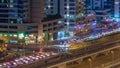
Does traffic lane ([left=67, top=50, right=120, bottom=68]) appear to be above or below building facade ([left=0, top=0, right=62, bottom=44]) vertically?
below

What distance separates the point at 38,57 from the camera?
25.6m

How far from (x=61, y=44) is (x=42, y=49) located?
148 inches

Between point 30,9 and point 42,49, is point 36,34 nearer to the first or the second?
point 30,9

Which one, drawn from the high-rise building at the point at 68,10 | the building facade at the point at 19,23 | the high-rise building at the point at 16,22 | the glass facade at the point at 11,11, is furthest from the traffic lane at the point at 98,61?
the high-rise building at the point at 68,10

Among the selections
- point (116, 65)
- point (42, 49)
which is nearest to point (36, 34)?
point (42, 49)

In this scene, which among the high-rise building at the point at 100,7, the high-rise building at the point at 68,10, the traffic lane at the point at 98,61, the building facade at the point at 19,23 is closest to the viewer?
the traffic lane at the point at 98,61

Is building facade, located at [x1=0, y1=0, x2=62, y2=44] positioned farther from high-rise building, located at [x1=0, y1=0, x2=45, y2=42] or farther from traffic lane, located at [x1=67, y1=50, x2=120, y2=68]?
traffic lane, located at [x1=67, y1=50, x2=120, y2=68]

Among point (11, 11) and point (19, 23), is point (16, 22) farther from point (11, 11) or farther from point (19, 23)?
point (11, 11)

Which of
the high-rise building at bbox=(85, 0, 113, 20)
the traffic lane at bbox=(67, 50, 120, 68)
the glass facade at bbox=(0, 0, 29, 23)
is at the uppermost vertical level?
the glass facade at bbox=(0, 0, 29, 23)

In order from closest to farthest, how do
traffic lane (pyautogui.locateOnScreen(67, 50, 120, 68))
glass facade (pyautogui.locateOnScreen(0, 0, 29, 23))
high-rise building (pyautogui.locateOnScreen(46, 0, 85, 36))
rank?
1. traffic lane (pyautogui.locateOnScreen(67, 50, 120, 68))
2. glass facade (pyautogui.locateOnScreen(0, 0, 29, 23))
3. high-rise building (pyautogui.locateOnScreen(46, 0, 85, 36))

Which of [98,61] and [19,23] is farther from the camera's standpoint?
[19,23]

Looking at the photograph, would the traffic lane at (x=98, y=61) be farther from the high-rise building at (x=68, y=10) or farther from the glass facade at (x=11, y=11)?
the high-rise building at (x=68, y=10)

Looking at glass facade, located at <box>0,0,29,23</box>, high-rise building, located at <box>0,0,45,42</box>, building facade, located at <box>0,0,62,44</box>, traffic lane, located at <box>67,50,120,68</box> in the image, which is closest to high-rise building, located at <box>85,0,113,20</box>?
building facade, located at <box>0,0,62,44</box>

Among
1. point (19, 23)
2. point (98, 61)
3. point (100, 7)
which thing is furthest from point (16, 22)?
point (100, 7)
